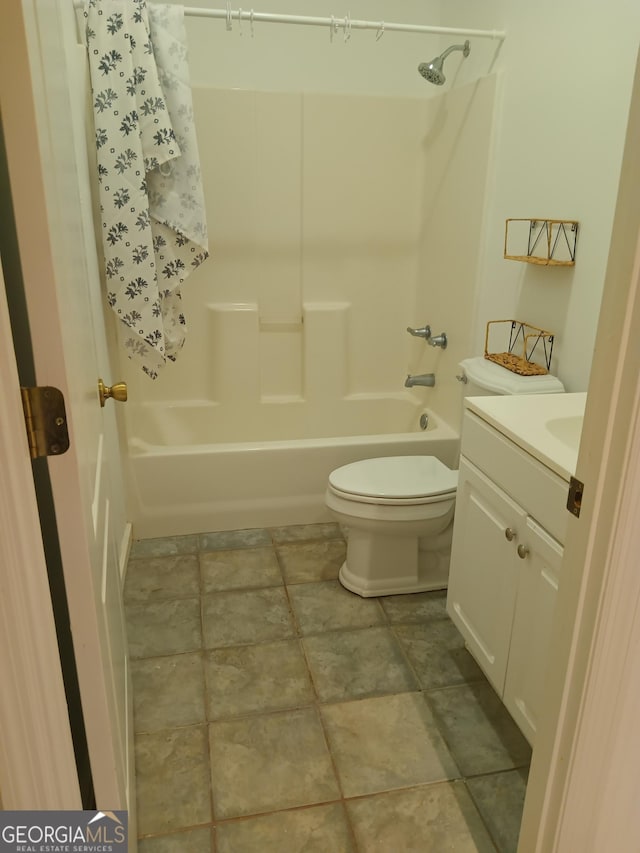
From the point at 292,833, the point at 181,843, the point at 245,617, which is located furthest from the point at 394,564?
the point at 181,843

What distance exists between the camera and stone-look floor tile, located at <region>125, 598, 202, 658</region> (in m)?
1.99

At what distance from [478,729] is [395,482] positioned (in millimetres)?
807

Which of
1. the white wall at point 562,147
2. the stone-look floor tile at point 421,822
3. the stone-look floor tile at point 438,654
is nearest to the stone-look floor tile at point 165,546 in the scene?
the stone-look floor tile at point 438,654

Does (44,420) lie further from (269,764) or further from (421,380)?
(421,380)

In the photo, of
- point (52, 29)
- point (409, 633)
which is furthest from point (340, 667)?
point (52, 29)

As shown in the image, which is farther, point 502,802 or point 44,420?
point 502,802

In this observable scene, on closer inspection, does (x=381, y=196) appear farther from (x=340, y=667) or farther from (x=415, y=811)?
(x=415, y=811)

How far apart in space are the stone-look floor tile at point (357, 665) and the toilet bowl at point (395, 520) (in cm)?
25

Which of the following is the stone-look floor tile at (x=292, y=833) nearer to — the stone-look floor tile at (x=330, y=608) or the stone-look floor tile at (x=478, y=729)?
the stone-look floor tile at (x=478, y=729)

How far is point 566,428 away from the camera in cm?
158

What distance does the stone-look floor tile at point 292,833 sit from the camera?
4.54 ft

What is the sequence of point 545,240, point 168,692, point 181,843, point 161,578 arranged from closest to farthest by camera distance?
1. point 181,843
2. point 168,692
3. point 545,240
4. point 161,578

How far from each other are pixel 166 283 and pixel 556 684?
1.90 meters

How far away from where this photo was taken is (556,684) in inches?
38.0
